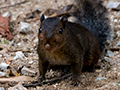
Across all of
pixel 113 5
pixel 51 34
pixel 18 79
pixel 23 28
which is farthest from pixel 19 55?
pixel 113 5

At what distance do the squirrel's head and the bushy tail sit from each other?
1.58 metres

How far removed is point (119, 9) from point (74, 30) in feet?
8.52

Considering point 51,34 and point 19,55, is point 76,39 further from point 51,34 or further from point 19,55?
point 19,55

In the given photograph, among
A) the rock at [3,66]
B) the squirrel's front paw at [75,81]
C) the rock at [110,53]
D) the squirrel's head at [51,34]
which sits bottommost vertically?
the squirrel's front paw at [75,81]

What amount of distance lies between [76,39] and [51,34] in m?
1.00

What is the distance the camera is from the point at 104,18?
458 centimetres

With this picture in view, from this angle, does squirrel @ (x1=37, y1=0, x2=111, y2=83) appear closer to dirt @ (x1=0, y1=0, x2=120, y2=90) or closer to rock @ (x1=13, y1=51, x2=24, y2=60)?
dirt @ (x1=0, y1=0, x2=120, y2=90)

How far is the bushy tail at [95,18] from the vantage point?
4.41 meters

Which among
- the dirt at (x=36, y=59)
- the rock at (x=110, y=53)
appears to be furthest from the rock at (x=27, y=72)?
the rock at (x=110, y=53)

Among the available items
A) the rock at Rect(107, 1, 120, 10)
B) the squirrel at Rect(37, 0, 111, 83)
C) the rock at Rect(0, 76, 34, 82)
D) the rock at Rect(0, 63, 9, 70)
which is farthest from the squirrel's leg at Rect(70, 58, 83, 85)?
the rock at Rect(107, 1, 120, 10)

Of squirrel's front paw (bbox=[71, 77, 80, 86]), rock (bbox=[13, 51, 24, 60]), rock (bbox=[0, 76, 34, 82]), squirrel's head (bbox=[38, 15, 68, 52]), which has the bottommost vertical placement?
squirrel's front paw (bbox=[71, 77, 80, 86])

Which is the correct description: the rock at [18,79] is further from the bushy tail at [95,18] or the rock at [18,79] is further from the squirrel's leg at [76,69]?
the bushy tail at [95,18]

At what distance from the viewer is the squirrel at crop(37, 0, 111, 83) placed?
2.77 metres

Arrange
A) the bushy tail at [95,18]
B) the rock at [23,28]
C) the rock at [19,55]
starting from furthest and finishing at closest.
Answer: the rock at [23,28]
the bushy tail at [95,18]
the rock at [19,55]
